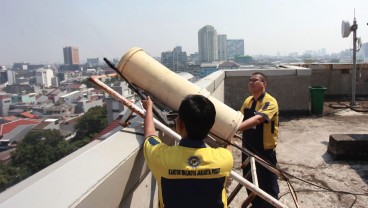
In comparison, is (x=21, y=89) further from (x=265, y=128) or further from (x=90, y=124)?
(x=265, y=128)

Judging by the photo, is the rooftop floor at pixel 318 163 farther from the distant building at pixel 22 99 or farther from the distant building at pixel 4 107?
the distant building at pixel 22 99

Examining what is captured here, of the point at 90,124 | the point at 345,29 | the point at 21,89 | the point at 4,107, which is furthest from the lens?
the point at 21,89

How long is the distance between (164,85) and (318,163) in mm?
4179

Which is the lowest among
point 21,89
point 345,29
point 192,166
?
point 21,89

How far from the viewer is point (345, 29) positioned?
440 inches

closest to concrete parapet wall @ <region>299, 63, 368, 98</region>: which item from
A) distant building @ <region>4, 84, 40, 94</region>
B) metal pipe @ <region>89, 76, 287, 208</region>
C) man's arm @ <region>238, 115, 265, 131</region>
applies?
man's arm @ <region>238, 115, 265, 131</region>

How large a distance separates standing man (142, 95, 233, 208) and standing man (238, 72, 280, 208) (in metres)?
1.82

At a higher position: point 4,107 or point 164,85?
point 164,85

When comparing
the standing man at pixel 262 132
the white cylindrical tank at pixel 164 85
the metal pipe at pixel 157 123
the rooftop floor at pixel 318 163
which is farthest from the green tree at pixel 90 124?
the metal pipe at pixel 157 123

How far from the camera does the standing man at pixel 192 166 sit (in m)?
1.93

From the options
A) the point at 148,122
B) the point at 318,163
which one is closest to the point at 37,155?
the point at 318,163

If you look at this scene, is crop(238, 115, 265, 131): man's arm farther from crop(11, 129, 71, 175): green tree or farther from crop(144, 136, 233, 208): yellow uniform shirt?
crop(11, 129, 71, 175): green tree

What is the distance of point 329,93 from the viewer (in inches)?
492

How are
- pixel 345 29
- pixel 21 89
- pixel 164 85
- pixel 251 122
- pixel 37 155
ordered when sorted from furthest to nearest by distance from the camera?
pixel 21 89 → pixel 37 155 → pixel 345 29 → pixel 251 122 → pixel 164 85
